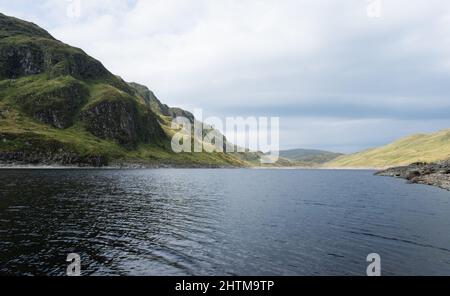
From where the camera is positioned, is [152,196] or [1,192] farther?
[152,196]

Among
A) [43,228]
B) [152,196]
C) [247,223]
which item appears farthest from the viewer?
[152,196]

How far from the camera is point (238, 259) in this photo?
32344mm

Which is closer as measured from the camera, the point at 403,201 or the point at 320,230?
the point at 320,230

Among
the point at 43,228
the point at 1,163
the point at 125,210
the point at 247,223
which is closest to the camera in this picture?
the point at 43,228

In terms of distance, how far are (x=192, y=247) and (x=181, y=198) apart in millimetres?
44621

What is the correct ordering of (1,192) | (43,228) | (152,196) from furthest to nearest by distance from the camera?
(152,196) → (1,192) → (43,228)
